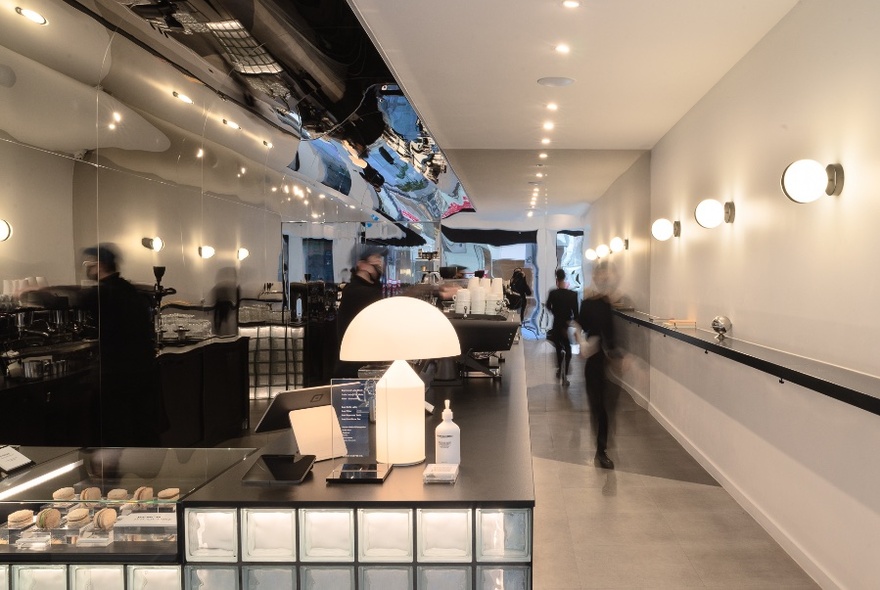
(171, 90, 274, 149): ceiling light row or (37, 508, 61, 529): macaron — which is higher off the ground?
(171, 90, 274, 149): ceiling light row

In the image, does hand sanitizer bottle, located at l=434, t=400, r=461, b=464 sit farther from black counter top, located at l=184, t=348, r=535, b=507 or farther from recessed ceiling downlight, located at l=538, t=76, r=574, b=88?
recessed ceiling downlight, located at l=538, t=76, r=574, b=88

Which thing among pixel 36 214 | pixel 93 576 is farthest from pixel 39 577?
pixel 36 214

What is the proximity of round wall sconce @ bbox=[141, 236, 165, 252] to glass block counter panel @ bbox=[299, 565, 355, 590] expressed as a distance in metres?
3.78

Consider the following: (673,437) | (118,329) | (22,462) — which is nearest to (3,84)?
(118,329)

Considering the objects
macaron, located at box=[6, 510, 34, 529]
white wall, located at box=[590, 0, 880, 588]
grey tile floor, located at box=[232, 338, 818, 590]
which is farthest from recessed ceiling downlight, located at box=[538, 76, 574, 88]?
macaron, located at box=[6, 510, 34, 529]

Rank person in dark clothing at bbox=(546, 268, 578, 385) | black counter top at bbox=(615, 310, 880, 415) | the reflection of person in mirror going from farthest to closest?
1. person in dark clothing at bbox=(546, 268, 578, 385)
2. the reflection of person in mirror
3. black counter top at bbox=(615, 310, 880, 415)

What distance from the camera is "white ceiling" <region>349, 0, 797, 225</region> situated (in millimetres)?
3721

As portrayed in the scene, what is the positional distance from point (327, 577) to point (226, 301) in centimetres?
504

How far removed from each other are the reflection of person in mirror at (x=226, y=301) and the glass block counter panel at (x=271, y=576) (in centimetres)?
468

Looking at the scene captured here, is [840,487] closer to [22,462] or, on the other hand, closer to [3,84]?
[22,462]

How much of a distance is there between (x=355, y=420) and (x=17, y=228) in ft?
7.75

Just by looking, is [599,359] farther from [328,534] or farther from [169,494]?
[169,494]

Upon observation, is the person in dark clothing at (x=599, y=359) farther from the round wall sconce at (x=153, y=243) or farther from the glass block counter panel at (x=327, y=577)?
the glass block counter panel at (x=327, y=577)

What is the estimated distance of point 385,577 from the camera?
1.89 m
